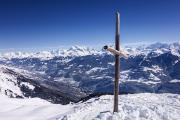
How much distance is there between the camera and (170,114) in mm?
25891

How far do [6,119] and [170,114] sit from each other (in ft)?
67.1

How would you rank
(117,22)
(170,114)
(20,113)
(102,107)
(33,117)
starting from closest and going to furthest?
Result: (117,22) → (170,114) → (102,107) → (33,117) → (20,113)

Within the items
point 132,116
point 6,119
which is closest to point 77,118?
point 132,116

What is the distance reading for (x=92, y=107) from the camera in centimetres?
3091

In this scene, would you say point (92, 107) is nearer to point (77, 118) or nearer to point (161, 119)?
A: point (77, 118)

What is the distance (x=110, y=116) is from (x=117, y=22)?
7.77m

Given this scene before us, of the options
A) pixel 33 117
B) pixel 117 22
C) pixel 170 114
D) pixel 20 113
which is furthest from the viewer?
pixel 20 113

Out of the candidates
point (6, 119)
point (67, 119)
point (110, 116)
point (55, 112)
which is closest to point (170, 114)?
point (110, 116)

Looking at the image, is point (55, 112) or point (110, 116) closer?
point (110, 116)

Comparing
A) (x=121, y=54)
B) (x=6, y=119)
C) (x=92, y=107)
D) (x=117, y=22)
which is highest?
(x=117, y=22)

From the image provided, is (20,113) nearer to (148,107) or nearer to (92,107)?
(92,107)

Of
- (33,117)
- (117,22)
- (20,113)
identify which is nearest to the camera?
(117,22)

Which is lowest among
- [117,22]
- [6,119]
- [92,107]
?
[6,119]

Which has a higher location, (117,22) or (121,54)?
(117,22)
